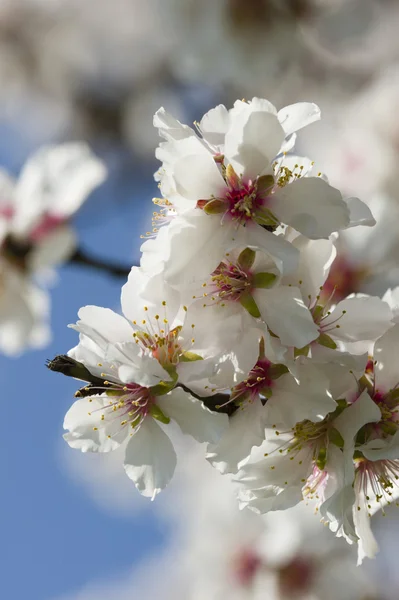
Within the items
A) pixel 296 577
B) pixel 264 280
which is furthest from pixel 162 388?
pixel 296 577

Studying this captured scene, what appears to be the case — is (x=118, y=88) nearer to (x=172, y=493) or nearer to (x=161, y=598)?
(x=172, y=493)

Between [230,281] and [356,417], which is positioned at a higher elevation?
[230,281]

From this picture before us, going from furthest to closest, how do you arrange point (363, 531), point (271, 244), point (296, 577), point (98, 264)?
point (296, 577) → point (98, 264) → point (363, 531) → point (271, 244)

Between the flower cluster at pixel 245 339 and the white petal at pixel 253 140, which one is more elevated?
the white petal at pixel 253 140

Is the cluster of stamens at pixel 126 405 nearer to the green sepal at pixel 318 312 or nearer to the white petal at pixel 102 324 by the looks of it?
the white petal at pixel 102 324

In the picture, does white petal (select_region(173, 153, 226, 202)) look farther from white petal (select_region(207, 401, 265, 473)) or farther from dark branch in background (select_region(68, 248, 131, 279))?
dark branch in background (select_region(68, 248, 131, 279))

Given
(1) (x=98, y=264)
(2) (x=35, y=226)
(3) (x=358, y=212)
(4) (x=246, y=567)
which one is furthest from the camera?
(4) (x=246, y=567)

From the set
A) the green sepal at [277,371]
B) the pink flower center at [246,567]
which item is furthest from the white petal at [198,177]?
A: the pink flower center at [246,567]

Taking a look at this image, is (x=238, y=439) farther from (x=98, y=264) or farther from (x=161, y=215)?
(x=98, y=264)
